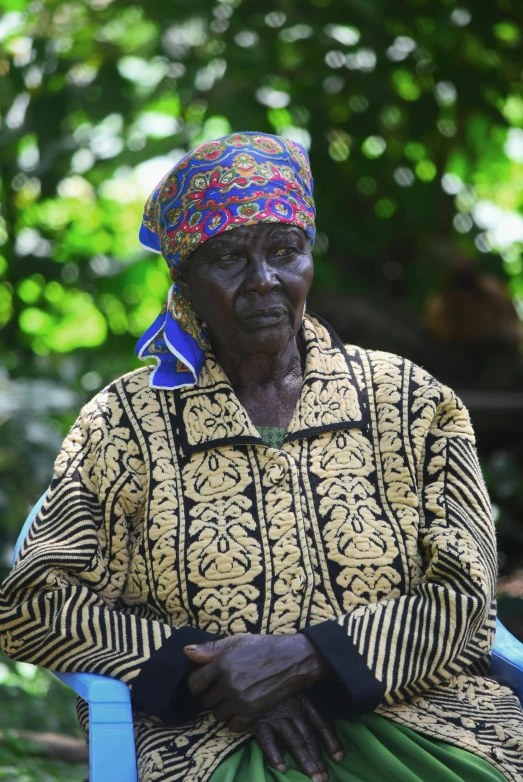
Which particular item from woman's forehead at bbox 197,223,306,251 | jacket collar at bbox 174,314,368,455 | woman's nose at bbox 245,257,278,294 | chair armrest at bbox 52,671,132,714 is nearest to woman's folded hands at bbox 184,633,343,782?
chair armrest at bbox 52,671,132,714

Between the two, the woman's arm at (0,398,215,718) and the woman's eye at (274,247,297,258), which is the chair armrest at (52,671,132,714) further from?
the woman's eye at (274,247,297,258)

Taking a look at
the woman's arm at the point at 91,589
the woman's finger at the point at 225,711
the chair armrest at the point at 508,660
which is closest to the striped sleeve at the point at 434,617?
the chair armrest at the point at 508,660

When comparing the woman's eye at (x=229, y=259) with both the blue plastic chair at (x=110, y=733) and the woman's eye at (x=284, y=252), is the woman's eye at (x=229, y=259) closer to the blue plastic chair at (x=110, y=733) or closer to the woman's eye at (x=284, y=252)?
the woman's eye at (x=284, y=252)

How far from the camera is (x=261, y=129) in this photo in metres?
5.02

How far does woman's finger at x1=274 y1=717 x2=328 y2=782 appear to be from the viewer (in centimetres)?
229

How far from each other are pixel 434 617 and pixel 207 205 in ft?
3.36

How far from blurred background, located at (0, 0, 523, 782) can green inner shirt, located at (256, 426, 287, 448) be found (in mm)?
2044

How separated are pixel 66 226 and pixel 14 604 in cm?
391

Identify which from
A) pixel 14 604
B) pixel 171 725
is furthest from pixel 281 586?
pixel 14 604

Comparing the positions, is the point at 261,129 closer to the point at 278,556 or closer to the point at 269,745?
the point at 278,556

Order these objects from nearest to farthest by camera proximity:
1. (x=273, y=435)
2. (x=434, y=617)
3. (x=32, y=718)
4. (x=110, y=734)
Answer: (x=110, y=734)
(x=434, y=617)
(x=273, y=435)
(x=32, y=718)

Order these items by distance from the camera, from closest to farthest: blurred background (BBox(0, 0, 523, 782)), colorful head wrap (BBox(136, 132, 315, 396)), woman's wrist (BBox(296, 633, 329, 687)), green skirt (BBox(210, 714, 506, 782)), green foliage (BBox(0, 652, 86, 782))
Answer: green skirt (BBox(210, 714, 506, 782)) < woman's wrist (BBox(296, 633, 329, 687)) < colorful head wrap (BBox(136, 132, 315, 396)) < green foliage (BBox(0, 652, 86, 782)) < blurred background (BBox(0, 0, 523, 782))

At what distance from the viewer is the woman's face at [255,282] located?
8.36 feet

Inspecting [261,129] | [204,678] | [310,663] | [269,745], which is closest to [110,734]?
[204,678]
